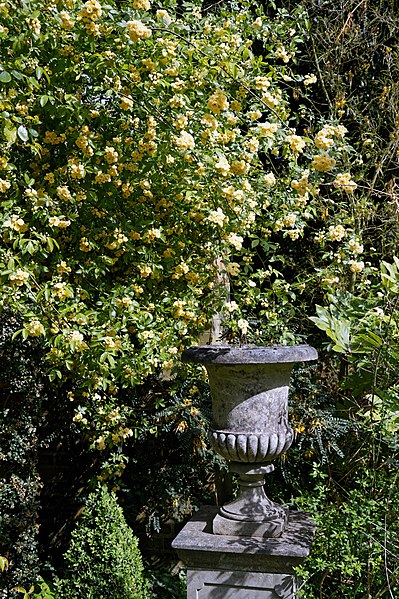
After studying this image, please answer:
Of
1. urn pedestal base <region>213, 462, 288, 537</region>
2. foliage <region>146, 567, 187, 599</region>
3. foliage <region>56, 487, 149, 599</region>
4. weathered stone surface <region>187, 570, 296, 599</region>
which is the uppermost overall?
urn pedestal base <region>213, 462, 288, 537</region>

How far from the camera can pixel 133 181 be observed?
3088mm

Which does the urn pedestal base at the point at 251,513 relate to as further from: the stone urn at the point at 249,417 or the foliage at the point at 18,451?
the foliage at the point at 18,451

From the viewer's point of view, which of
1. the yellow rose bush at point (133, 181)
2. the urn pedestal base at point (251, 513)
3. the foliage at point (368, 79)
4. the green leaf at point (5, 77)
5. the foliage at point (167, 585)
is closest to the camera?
the green leaf at point (5, 77)

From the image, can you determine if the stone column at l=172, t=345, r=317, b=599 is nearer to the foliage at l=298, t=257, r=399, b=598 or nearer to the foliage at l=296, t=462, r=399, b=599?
the foliage at l=298, t=257, r=399, b=598

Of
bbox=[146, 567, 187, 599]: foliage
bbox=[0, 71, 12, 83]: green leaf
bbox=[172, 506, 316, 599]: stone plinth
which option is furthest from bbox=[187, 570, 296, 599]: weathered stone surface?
bbox=[0, 71, 12, 83]: green leaf

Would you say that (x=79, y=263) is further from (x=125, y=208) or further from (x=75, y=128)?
(x=75, y=128)

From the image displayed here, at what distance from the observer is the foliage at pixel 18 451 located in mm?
3320

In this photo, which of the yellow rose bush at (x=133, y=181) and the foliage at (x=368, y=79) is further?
the foliage at (x=368, y=79)

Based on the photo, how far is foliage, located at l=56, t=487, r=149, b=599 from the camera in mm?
3004

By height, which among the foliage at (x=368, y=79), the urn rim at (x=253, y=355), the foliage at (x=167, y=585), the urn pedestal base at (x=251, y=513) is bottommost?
the foliage at (x=167, y=585)

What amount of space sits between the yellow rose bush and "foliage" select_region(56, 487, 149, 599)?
34cm

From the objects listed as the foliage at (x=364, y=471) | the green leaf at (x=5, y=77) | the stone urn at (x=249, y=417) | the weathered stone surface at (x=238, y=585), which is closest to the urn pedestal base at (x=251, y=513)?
the stone urn at (x=249, y=417)

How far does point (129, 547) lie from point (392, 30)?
3314mm

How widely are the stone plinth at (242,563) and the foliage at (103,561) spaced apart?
63 cm
